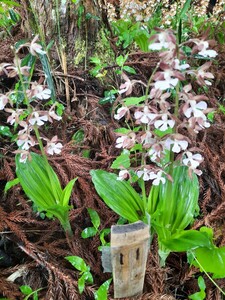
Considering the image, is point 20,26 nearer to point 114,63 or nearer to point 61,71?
point 61,71

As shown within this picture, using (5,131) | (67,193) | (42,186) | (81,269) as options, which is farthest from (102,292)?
(5,131)

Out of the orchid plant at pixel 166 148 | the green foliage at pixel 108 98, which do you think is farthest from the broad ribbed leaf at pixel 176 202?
the green foliage at pixel 108 98

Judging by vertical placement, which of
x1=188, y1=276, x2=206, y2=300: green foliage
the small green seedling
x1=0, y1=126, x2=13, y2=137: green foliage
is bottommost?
x1=188, y1=276, x2=206, y2=300: green foliage

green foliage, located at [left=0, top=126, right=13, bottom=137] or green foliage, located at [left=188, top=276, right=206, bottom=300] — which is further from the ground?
green foliage, located at [left=0, top=126, right=13, bottom=137]

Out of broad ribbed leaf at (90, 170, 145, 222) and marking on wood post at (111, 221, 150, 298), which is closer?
marking on wood post at (111, 221, 150, 298)

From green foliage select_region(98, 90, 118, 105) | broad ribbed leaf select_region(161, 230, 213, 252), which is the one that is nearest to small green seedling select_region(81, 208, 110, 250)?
broad ribbed leaf select_region(161, 230, 213, 252)

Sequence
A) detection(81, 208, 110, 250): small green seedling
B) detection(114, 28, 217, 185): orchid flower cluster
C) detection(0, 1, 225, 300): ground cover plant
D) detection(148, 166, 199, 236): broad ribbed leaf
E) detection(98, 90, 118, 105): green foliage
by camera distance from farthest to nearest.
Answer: detection(98, 90, 118, 105): green foliage < detection(81, 208, 110, 250): small green seedling < detection(148, 166, 199, 236): broad ribbed leaf < detection(0, 1, 225, 300): ground cover plant < detection(114, 28, 217, 185): orchid flower cluster

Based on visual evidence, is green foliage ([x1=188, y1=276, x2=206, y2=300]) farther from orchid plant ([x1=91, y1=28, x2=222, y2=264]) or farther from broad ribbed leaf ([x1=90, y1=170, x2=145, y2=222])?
broad ribbed leaf ([x1=90, y1=170, x2=145, y2=222])

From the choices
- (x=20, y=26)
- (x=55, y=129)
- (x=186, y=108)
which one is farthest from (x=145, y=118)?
(x=20, y=26)
